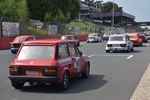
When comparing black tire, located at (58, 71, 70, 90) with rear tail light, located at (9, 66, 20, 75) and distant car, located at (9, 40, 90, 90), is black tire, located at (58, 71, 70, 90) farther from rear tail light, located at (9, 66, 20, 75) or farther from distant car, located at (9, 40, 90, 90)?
rear tail light, located at (9, 66, 20, 75)

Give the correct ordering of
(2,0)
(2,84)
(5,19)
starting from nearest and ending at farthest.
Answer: (2,84) < (5,19) < (2,0)

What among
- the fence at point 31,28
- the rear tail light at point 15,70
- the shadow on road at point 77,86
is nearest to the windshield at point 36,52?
the rear tail light at point 15,70

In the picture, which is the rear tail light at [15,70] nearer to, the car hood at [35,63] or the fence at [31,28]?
the car hood at [35,63]

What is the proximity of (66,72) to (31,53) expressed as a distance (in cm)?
118

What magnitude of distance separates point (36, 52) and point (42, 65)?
2.03 ft

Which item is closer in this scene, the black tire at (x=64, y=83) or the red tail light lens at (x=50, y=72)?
the red tail light lens at (x=50, y=72)

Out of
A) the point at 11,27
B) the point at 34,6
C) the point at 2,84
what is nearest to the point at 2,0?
the point at 34,6

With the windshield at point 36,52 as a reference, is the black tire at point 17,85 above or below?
below

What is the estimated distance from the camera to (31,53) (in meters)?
9.05

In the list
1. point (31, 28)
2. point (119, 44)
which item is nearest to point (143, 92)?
point (119, 44)

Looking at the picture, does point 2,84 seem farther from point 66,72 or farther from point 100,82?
point 100,82

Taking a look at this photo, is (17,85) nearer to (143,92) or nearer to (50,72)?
(50,72)

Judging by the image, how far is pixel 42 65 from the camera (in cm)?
859

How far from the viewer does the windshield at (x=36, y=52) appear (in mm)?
8906
